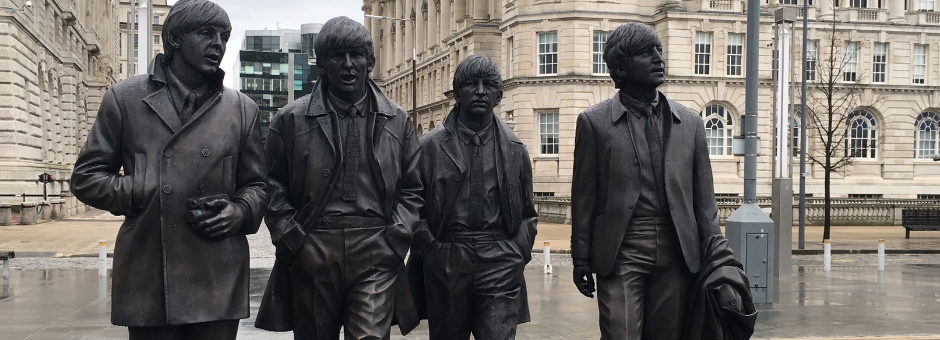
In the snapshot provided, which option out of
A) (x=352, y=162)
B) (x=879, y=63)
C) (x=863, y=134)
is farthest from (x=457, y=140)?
(x=879, y=63)

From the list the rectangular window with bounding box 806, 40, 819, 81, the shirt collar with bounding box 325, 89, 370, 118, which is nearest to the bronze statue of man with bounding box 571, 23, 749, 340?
the shirt collar with bounding box 325, 89, 370, 118

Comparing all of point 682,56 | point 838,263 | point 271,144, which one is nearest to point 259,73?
point 682,56

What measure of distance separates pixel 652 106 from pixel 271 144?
2.41 meters

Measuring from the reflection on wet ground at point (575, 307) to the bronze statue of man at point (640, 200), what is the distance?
5384 mm

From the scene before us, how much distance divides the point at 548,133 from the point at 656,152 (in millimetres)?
42594

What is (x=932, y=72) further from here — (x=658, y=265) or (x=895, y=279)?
(x=658, y=265)

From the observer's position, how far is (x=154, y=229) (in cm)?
491

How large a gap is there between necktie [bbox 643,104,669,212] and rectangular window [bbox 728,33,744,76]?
43.6 metres

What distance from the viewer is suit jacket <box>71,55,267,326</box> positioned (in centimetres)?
488

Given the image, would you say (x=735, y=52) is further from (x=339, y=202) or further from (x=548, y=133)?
(x=339, y=202)

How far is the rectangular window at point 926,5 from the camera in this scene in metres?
50.4

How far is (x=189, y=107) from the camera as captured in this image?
199 inches

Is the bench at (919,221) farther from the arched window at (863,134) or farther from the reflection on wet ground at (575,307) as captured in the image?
the arched window at (863,134)

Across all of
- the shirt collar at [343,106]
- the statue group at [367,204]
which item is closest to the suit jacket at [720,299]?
the statue group at [367,204]
